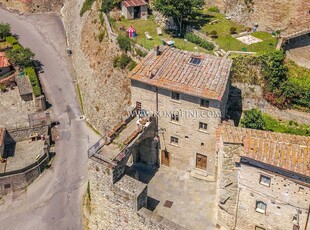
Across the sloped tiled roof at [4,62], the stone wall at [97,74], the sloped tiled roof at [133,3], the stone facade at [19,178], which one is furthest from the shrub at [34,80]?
the sloped tiled roof at [133,3]

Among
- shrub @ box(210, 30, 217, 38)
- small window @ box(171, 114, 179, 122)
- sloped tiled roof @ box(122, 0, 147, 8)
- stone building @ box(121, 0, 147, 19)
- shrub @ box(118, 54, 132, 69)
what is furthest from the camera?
stone building @ box(121, 0, 147, 19)

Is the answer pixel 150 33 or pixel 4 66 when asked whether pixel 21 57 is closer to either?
pixel 4 66

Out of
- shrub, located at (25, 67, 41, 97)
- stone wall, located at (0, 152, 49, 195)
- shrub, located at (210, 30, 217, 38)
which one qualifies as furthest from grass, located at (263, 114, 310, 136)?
shrub, located at (25, 67, 41, 97)

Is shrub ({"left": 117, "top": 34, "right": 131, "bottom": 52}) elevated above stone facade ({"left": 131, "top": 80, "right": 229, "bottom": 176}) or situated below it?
above

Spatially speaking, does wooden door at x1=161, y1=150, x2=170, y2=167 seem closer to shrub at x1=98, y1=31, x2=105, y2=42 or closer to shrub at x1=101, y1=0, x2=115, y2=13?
shrub at x1=98, y1=31, x2=105, y2=42

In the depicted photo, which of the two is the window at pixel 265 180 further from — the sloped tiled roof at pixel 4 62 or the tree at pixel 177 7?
the sloped tiled roof at pixel 4 62
